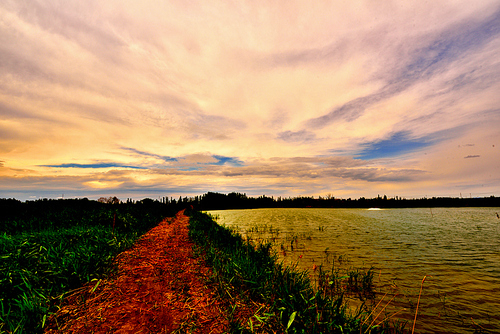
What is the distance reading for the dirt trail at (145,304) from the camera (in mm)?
3779

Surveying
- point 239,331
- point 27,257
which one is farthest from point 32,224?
point 239,331

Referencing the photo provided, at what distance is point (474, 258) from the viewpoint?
11.0m

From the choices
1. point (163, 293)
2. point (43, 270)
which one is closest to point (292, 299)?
point (163, 293)

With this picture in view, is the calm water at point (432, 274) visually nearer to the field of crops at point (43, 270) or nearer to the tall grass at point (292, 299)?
the tall grass at point (292, 299)

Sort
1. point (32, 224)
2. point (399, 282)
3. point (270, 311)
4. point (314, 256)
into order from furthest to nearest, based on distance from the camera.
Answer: point (32, 224) < point (314, 256) < point (399, 282) < point (270, 311)

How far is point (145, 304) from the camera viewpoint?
14.6ft

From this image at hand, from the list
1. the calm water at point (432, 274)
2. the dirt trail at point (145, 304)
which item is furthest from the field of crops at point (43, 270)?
the calm water at point (432, 274)

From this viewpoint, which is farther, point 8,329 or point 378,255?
point 378,255

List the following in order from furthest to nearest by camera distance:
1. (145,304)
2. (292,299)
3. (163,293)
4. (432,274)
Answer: (432,274), (163,293), (145,304), (292,299)

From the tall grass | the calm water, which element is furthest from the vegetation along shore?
the calm water

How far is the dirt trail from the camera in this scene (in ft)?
12.4

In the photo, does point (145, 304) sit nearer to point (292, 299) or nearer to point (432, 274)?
point (292, 299)

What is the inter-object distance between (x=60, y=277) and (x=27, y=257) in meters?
2.10

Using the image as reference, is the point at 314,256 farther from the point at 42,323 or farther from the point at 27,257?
the point at 27,257
